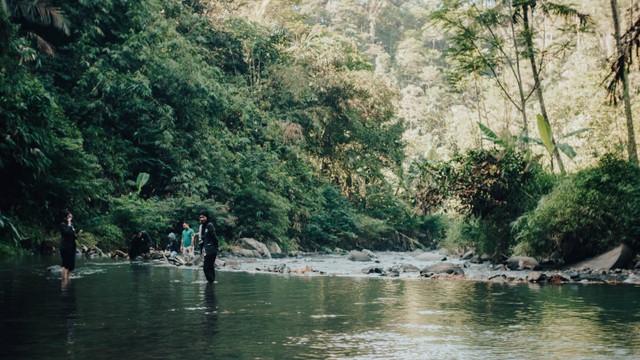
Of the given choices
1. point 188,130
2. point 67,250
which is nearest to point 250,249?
point 188,130

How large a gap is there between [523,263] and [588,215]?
2.26 metres

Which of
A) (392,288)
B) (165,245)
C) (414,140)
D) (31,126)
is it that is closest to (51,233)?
(165,245)

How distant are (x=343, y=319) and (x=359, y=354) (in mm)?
2854

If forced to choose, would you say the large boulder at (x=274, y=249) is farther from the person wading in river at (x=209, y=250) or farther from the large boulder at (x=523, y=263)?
the person wading in river at (x=209, y=250)

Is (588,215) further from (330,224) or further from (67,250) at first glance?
(330,224)

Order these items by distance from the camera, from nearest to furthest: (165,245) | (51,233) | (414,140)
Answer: (51,233) → (165,245) → (414,140)

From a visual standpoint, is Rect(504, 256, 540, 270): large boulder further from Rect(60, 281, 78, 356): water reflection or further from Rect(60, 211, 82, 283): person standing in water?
Rect(60, 281, 78, 356): water reflection

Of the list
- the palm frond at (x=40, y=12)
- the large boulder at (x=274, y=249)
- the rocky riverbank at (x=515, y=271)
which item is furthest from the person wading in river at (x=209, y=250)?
the palm frond at (x=40, y=12)

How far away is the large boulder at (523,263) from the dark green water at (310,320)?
16.4 feet

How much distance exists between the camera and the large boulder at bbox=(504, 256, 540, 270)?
21.0 m

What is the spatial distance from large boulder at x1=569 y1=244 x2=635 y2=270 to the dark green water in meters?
4.09

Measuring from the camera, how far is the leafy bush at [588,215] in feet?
67.3

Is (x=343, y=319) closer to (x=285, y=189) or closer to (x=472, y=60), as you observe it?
(x=472, y=60)

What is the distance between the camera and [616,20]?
2339 cm
